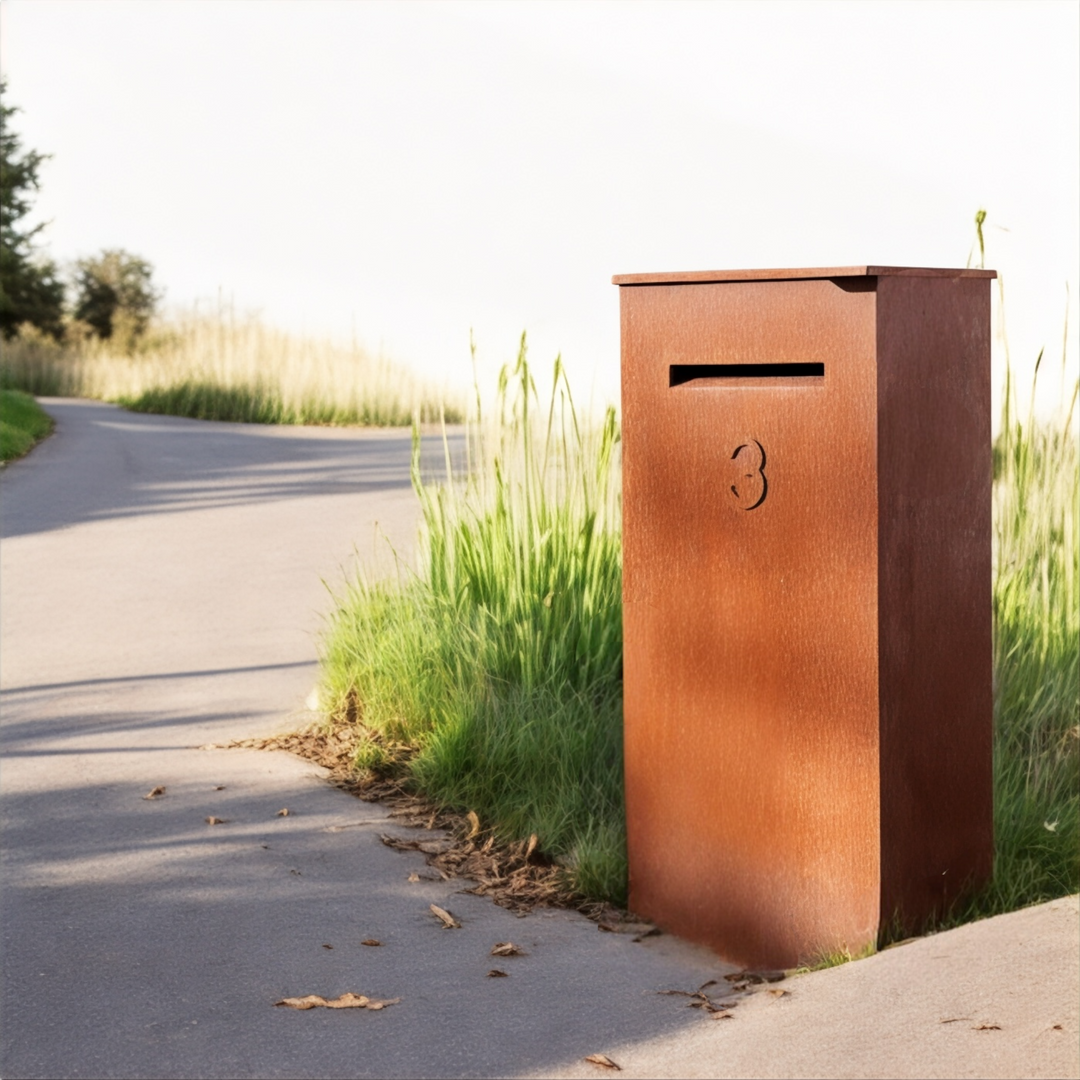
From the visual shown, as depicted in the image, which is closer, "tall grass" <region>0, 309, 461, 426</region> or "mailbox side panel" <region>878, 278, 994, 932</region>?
"mailbox side panel" <region>878, 278, 994, 932</region>

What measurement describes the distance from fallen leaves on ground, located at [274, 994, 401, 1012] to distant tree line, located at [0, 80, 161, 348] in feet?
91.1

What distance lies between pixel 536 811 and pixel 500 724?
36cm

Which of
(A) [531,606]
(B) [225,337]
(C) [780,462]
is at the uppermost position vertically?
(B) [225,337]

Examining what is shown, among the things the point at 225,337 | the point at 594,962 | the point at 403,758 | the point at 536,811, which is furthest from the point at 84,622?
the point at 225,337

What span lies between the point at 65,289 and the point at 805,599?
103 ft

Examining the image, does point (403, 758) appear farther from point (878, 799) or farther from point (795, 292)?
point (795, 292)

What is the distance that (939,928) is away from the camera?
3.50m

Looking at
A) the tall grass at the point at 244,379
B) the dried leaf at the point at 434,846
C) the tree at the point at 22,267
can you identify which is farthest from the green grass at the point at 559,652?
the tree at the point at 22,267

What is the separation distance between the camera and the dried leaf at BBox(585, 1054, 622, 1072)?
9.20 ft

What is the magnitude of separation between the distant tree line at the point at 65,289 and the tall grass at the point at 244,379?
169 inches

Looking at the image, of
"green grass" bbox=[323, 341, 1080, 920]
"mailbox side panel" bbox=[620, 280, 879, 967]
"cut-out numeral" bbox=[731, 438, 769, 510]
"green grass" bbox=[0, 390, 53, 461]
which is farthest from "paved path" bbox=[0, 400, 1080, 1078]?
"green grass" bbox=[0, 390, 53, 461]

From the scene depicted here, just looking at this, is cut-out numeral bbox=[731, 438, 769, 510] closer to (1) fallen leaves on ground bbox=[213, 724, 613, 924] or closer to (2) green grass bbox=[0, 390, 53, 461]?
(1) fallen leaves on ground bbox=[213, 724, 613, 924]

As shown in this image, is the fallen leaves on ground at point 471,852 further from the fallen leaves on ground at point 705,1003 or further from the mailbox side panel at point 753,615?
the fallen leaves on ground at point 705,1003

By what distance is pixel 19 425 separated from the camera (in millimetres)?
14258
